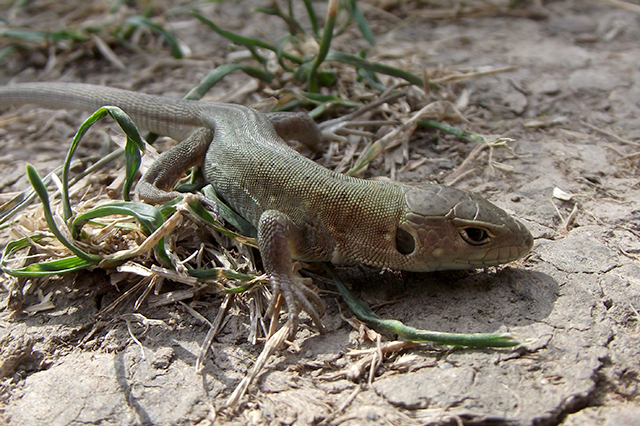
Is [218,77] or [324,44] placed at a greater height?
[324,44]

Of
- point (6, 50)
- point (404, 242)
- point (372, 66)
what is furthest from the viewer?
point (6, 50)

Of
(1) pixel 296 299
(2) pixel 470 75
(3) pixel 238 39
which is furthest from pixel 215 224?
(2) pixel 470 75

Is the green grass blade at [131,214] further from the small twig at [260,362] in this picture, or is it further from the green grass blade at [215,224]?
the small twig at [260,362]

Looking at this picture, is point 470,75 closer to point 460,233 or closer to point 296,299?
point 460,233

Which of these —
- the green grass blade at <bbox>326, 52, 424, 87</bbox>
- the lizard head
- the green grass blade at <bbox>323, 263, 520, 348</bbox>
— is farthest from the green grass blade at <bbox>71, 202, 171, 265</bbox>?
the green grass blade at <bbox>326, 52, 424, 87</bbox>

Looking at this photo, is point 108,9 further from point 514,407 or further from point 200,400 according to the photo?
point 514,407

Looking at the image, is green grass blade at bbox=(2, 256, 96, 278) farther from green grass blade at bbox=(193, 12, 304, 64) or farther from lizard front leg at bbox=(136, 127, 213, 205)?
green grass blade at bbox=(193, 12, 304, 64)

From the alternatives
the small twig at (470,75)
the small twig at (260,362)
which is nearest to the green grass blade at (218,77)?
the small twig at (470,75)
